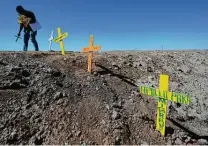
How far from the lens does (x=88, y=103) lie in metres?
9.52

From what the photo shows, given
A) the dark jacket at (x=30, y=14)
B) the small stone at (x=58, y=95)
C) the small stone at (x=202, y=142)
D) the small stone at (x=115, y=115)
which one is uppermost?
the dark jacket at (x=30, y=14)

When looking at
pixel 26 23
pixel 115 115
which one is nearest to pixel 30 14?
pixel 26 23

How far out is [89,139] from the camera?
8.20 metres

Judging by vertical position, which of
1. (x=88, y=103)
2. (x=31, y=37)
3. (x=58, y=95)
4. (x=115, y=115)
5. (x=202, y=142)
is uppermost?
(x=31, y=37)

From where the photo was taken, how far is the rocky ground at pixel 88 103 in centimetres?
831

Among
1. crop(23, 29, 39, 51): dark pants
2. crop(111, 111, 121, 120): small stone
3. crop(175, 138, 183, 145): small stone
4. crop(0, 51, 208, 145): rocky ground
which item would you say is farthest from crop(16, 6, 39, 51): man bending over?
crop(175, 138, 183, 145): small stone

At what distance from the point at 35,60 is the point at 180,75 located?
248 inches

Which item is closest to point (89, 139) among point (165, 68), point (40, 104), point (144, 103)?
point (40, 104)

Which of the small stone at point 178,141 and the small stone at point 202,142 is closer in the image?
the small stone at point 178,141

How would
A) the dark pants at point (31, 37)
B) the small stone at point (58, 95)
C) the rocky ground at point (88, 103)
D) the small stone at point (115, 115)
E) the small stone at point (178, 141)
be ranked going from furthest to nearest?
the dark pants at point (31, 37) < the small stone at point (58, 95) < the small stone at point (115, 115) < the small stone at point (178, 141) < the rocky ground at point (88, 103)

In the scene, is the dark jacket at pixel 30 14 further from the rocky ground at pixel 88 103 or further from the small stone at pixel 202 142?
the small stone at pixel 202 142

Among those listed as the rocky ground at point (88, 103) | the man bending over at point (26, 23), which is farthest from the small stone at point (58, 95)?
the man bending over at point (26, 23)

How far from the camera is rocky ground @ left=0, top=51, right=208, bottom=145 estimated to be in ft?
27.3

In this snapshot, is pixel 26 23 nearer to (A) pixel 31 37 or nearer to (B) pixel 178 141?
(A) pixel 31 37
